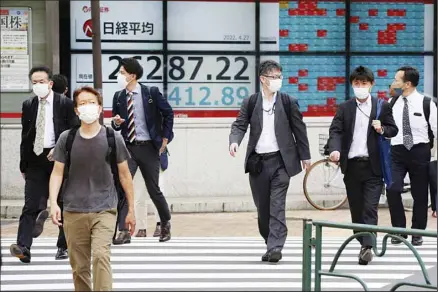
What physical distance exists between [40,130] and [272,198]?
2223 mm

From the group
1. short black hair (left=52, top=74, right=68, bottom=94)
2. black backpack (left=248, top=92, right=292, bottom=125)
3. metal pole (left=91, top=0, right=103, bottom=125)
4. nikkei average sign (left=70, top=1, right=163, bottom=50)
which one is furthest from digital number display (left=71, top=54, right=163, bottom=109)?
black backpack (left=248, top=92, right=292, bottom=125)

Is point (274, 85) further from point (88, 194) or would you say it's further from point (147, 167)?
point (88, 194)

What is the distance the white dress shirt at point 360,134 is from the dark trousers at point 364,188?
0.08 meters

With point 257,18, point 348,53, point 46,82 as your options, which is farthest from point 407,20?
point 46,82

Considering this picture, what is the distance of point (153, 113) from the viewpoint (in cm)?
1219

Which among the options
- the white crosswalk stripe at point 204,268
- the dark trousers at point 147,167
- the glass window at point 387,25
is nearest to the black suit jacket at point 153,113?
the dark trousers at point 147,167

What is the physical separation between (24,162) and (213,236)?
3.39m

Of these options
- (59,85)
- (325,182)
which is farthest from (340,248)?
(325,182)

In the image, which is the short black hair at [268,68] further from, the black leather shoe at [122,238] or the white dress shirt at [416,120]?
the black leather shoe at [122,238]

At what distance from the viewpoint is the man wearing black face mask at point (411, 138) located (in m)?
12.4

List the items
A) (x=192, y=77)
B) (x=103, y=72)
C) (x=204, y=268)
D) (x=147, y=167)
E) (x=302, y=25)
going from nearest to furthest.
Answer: (x=204, y=268) < (x=147, y=167) < (x=103, y=72) < (x=192, y=77) < (x=302, y=25)

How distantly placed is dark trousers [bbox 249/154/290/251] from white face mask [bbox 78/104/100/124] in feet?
9.37

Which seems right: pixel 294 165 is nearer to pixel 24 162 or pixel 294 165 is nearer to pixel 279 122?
pixel 279 122

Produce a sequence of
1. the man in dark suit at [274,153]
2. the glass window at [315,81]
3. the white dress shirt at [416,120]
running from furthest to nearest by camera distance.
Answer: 1. the glass window at [315,81]
2. the white dress shirt at [416,120]
3. the man in dark suit at [274,153]
